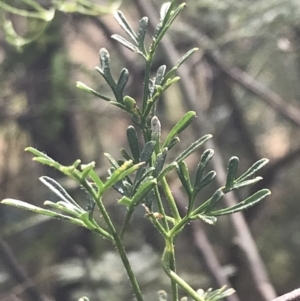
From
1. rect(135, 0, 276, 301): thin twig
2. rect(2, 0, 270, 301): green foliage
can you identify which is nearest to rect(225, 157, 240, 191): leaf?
rect(2, 0, 270, 301): green foliage

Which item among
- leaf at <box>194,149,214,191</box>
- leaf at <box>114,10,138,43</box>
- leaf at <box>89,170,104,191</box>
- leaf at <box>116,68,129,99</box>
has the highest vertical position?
leaf at <box>114,10,138,43</box>

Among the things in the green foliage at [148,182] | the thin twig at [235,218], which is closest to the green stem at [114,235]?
the green foliage at [148,182]

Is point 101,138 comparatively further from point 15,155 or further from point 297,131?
point 297,131

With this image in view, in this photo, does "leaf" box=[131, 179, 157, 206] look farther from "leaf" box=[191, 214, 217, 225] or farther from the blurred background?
→ the blurred background

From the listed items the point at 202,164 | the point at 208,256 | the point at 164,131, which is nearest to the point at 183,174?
the point at 202,164

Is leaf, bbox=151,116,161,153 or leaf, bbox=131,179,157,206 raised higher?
leaf, bbox=151,116,161,153

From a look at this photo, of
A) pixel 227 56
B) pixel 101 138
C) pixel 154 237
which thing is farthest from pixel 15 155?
pixel 227 56

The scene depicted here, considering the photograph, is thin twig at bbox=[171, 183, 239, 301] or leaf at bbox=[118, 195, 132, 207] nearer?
leaf at bbox=[118, 195, 132, 207]

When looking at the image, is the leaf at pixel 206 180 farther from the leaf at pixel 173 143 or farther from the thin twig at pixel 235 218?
the thin twig at pixel 235 218
